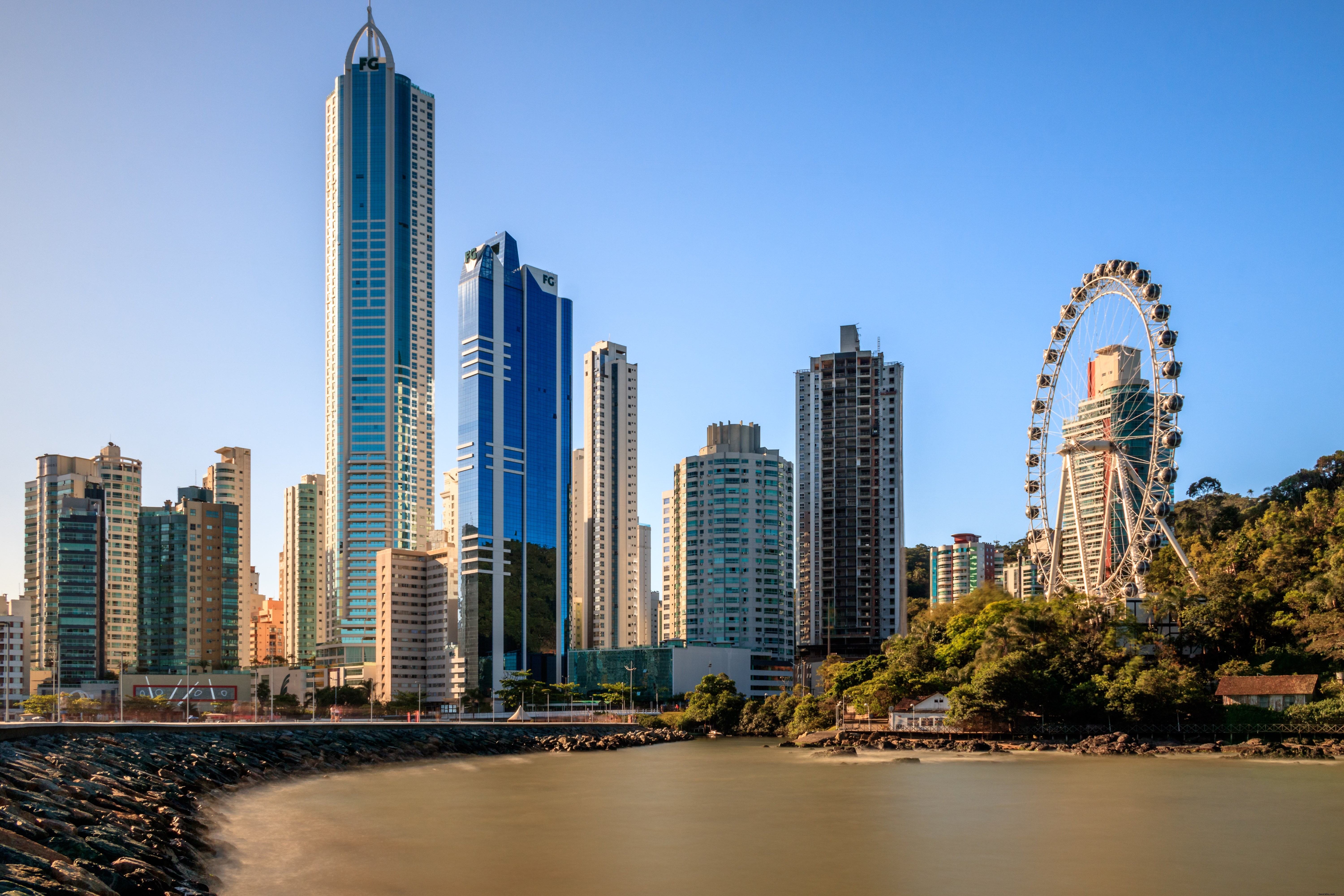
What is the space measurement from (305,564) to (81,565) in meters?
43.8

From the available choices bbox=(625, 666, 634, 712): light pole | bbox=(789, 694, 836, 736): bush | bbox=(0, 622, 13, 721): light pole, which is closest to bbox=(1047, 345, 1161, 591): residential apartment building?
bbox=(789, 694, 836, 736): bush

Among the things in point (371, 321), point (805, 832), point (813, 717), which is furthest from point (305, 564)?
point (805, 832)

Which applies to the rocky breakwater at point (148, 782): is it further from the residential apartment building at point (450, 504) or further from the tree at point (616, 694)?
the residential apartment building at point (450, 504)

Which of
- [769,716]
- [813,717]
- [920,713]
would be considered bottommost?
[769,716]

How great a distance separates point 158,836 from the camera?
29484mm

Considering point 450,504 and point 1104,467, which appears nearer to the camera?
point 1104,467

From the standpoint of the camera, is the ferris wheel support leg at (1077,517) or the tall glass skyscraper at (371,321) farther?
the tall glass skyscraper at (371,321)

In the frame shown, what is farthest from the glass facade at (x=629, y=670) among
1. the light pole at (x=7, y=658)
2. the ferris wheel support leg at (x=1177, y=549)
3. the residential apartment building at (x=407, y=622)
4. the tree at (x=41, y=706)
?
the ferris wheel support leg at (x=1177, y=549)

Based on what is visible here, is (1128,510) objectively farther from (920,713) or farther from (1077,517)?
(920,713)

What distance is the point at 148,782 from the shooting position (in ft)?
135

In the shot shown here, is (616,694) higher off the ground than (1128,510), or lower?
lower

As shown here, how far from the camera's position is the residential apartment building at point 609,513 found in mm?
176500

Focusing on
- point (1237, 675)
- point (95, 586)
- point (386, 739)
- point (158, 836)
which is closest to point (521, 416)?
point (95, 586)

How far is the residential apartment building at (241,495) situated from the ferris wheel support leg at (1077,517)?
12406 centimetres
